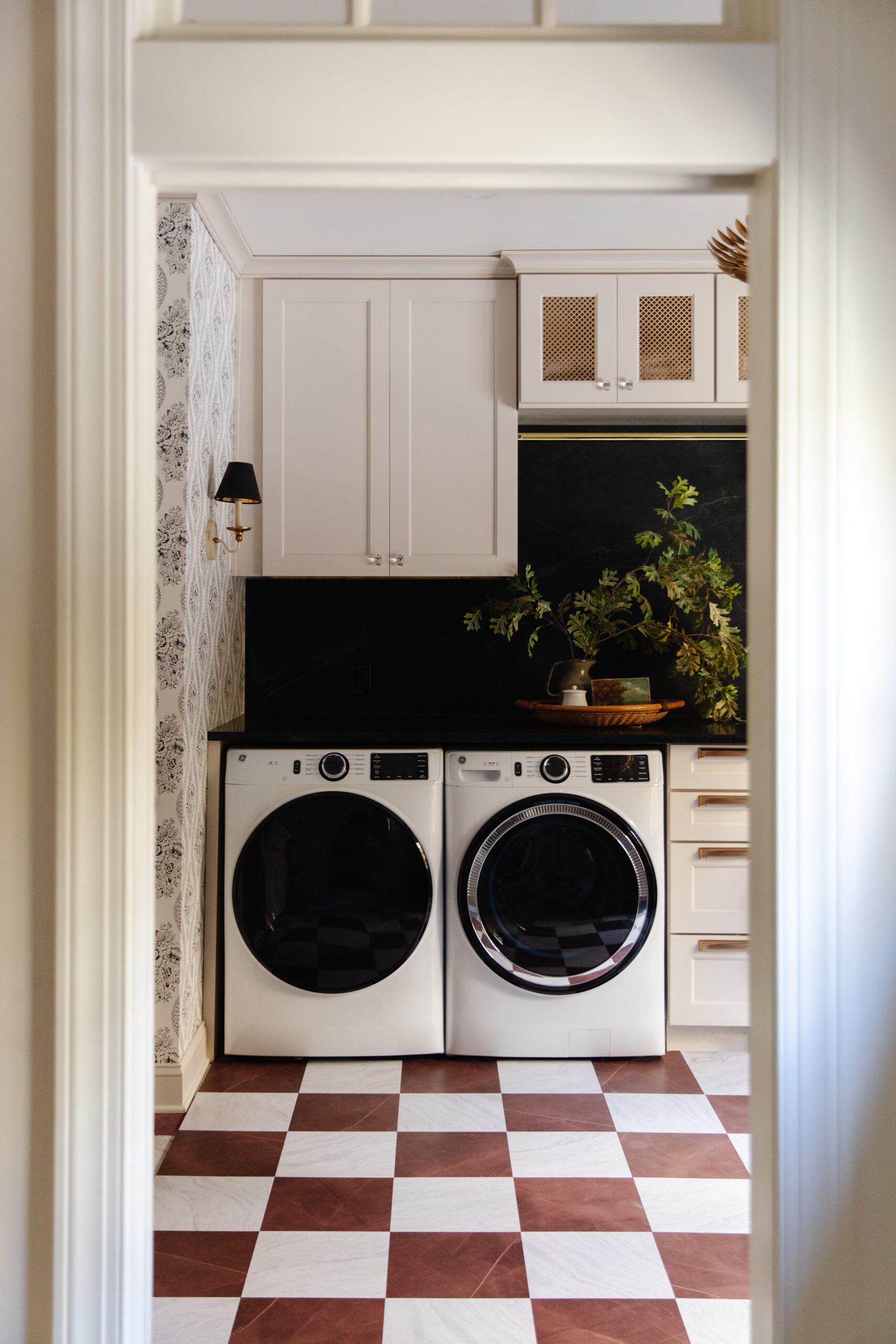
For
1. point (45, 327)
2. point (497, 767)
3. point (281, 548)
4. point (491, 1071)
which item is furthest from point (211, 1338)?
point (281, 548)

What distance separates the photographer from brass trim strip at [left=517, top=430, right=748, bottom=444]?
10.2 feet

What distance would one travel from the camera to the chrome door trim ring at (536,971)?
8.14 ft

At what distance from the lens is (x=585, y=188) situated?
3.56 ft

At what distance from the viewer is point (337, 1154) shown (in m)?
2.07

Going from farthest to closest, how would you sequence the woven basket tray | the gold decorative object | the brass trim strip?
the brass trim strip
the woven basket tray
the gold decorative object

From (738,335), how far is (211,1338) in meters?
2.87

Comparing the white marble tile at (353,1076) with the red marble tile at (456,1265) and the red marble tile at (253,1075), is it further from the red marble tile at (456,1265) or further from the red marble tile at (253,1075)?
the red marble tile at (456,1265)

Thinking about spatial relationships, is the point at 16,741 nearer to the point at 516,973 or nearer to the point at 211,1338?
the point at 211,1338

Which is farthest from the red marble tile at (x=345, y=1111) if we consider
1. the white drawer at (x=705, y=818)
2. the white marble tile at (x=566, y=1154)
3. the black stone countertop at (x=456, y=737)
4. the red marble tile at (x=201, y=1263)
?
the white drawer at (x=705, y=818)

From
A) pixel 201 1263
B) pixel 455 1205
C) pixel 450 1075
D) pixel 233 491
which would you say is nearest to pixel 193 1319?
pixel 201 1263

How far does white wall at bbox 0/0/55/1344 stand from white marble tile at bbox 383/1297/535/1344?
71cm

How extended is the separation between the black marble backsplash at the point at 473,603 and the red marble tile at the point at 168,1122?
1.30m

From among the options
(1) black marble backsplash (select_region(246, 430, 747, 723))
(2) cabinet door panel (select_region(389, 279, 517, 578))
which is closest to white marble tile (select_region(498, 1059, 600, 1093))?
(1) black marble backsplash (select_region(246, 430, 747, 723))

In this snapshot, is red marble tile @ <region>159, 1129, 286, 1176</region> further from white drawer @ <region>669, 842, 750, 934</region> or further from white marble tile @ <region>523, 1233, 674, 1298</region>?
white drawer @ <region>669, 842, 750, 934</region>
